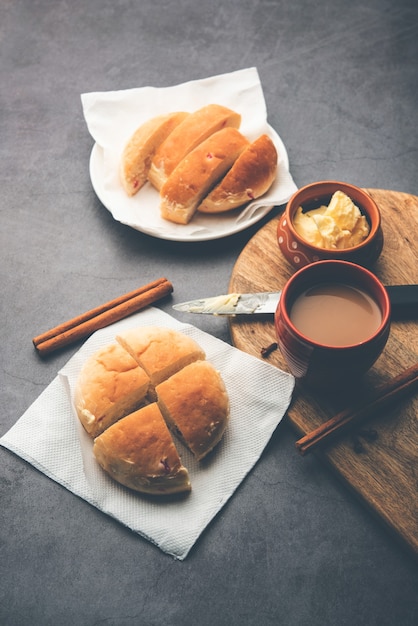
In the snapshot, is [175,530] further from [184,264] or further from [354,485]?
[184,264]

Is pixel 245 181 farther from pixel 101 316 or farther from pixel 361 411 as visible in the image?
pixel 361 411

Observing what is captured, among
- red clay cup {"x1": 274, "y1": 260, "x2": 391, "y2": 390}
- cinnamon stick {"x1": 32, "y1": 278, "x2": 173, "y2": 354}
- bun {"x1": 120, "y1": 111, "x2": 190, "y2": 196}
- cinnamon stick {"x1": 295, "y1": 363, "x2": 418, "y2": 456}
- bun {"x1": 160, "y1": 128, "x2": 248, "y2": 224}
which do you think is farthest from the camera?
bun {"x1": 120, "y1": 111, "x2": 190, "y2": 196}

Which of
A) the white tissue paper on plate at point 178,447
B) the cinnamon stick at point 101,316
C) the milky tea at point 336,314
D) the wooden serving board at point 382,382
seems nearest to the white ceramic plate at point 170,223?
the wooden serving board at point 382,382

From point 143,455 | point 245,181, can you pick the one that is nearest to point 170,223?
point 245,181

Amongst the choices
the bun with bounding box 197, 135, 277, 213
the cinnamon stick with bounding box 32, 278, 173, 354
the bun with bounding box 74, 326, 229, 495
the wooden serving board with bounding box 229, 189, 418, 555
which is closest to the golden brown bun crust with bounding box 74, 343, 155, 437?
the bun with bounding box 74, 326, 229, 495

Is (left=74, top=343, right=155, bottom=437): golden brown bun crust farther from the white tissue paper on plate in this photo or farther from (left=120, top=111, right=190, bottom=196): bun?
(left=120, top=111, right=190, bottom=196): bun
